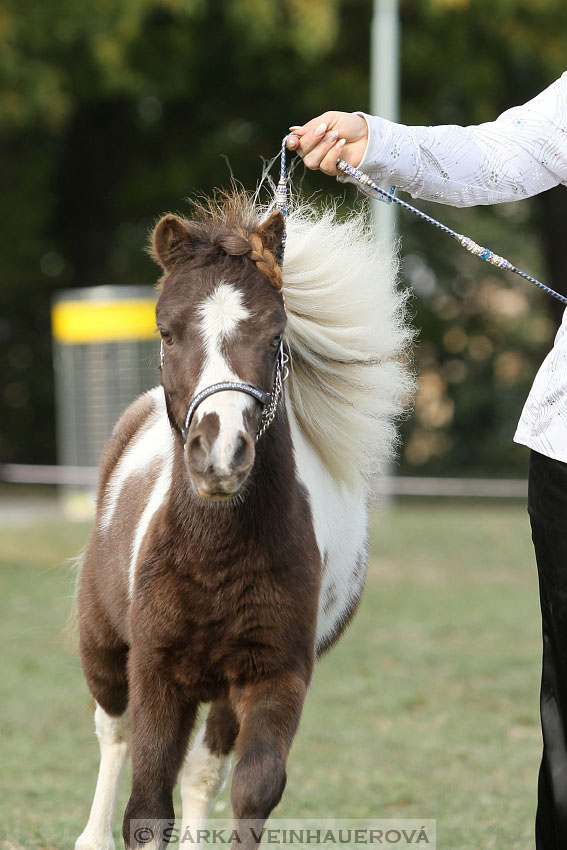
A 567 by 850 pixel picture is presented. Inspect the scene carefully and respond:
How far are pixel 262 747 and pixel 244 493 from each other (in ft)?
2.30

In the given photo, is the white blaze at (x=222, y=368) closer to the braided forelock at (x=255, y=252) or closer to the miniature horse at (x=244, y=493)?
the miniature horse at (x=244, y=493)

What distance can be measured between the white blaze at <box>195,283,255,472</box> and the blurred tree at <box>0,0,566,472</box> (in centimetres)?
1257

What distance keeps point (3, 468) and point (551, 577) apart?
1988cm

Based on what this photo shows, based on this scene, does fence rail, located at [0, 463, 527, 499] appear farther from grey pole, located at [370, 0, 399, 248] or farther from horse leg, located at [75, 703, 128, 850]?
horse leg, located at [75, 703, 128, 850]

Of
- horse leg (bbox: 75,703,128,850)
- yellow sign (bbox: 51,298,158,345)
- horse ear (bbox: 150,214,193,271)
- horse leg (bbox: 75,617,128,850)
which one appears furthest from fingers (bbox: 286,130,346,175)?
yellow sign (bbox: 51,298,158,345)

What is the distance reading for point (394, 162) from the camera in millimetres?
3209

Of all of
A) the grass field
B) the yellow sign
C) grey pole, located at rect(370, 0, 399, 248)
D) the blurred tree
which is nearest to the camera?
the grass field

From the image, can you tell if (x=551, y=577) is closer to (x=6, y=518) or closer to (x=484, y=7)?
(x=6, y=518)

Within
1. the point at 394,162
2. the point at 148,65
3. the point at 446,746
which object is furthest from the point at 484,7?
the point at 394,162

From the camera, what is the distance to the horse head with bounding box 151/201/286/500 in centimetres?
300

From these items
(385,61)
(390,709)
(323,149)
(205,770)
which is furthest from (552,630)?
(385,61)

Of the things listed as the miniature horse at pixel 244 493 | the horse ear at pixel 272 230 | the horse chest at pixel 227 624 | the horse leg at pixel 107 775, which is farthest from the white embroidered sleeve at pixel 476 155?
the horse leg at pixel 107 775

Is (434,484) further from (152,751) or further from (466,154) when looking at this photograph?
(466,154)

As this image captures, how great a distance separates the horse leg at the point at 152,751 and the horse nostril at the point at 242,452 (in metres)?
0.79
